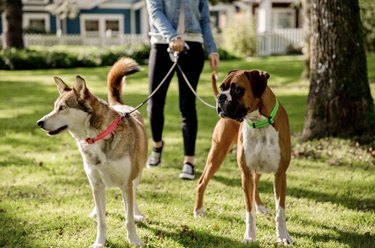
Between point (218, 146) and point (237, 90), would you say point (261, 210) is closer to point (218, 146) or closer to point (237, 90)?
point (218, 146)

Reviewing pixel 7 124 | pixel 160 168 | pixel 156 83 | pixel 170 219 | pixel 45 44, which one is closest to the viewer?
pixel 170 219

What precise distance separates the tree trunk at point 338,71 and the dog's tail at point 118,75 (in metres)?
2.94

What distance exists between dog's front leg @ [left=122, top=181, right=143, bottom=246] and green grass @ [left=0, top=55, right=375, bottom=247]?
93mm

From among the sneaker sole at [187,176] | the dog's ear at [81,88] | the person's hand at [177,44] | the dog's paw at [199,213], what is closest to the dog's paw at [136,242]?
the dog's paw at [199,213]

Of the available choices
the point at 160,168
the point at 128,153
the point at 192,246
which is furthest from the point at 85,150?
the point at 160,168

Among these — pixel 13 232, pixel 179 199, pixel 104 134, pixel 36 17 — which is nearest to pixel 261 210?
pixel 179 199

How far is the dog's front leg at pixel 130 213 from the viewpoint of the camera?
3699 millimetres

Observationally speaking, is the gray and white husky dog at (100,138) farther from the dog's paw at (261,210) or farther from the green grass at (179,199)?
the dog's paw at (261,210)

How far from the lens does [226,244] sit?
12.3 feet

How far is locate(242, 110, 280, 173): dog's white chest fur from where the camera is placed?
359cm

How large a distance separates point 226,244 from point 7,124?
21.1 feet

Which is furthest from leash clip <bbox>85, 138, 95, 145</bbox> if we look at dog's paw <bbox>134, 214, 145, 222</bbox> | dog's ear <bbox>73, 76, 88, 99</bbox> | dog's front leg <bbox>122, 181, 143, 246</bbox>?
dog's paw <bbox>134, 214, 145, 222</bbox>

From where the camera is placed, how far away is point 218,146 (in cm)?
427

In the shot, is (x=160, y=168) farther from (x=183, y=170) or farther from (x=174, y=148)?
(x=174, y=148)
